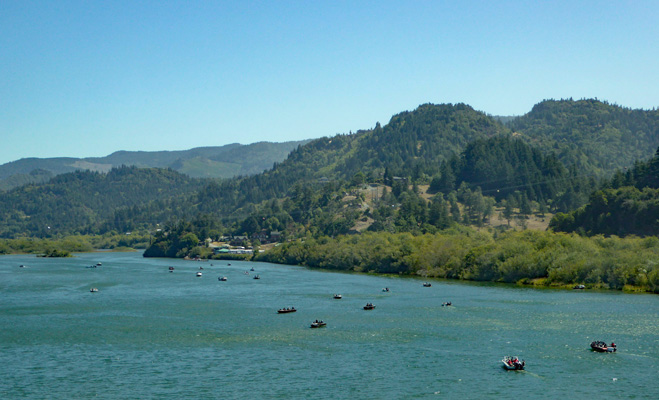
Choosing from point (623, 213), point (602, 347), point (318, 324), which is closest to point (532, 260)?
point (623, 213)

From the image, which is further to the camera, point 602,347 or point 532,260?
point 532,260

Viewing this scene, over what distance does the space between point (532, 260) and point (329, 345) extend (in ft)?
245

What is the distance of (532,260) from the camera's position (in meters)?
138

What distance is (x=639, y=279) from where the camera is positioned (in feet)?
383

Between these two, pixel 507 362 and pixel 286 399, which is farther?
pixel 507 362

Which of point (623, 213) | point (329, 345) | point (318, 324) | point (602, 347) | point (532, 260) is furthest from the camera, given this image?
point (623, 213)

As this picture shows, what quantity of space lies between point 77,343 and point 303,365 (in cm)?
2950

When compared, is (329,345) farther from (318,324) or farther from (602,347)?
(602,347)

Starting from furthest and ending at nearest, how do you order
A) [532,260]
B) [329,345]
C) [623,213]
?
1. [623,213]
2. [532,260]
3. [329,345]

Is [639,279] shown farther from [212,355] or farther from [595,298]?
[212,355]

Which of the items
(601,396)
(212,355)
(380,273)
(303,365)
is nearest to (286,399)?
(303,365)

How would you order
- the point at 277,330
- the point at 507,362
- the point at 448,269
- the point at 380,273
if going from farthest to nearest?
the point at 380,273, the point at 448,269, the point at 277,330, the point at 507,362

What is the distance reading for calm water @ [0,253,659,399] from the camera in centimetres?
5847

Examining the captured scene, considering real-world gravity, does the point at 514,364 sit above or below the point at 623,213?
below
